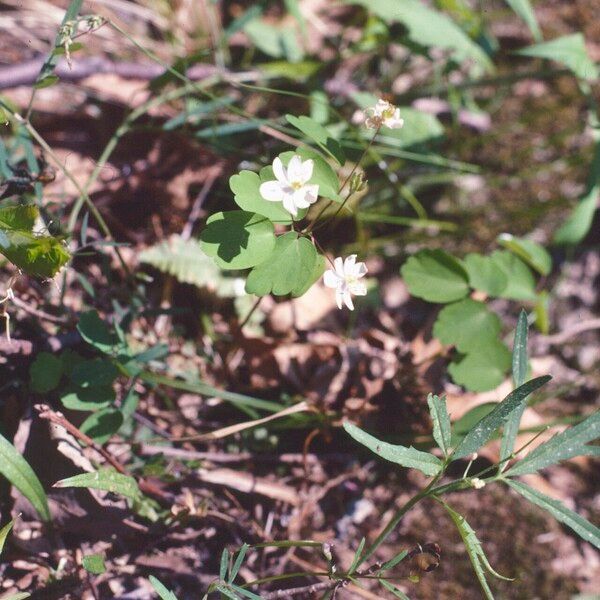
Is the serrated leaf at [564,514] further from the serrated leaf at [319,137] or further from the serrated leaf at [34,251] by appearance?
the serrated leaf at [34,251]

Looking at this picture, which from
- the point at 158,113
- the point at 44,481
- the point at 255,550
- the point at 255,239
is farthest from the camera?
the point at 158,113

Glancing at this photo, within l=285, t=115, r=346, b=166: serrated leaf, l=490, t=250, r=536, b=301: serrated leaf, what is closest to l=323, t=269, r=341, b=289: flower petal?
l=285, t=115, r=346, b=166: serrated leaf

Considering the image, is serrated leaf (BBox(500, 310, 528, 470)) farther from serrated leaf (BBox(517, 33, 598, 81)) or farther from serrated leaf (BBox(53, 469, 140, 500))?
serrated leaf (BBox(517, 33, 598, 81))

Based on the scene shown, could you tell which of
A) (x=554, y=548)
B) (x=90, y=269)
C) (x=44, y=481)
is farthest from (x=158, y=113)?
(x=554, y=548)

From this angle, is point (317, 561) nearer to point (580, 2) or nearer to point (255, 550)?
point (255, 550)

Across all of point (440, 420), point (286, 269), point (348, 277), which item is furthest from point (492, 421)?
point (286, 269)

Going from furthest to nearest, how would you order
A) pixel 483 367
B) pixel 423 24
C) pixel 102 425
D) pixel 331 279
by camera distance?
1. pixel 423 24
2. pixel 483 367
3. pixel 102 425
4. pixel 331 279

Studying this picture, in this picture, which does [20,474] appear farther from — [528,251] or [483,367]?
[528,251]
